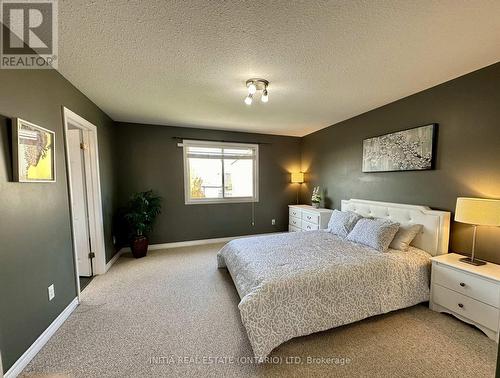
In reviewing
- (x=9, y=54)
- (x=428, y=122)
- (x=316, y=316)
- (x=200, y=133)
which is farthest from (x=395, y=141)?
(x=9, y=54)

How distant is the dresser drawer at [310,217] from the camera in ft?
12.6

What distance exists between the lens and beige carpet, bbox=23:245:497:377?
1.48 meters

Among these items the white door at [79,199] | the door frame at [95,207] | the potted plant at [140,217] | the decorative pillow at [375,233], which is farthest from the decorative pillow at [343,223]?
the white door at [79,199]

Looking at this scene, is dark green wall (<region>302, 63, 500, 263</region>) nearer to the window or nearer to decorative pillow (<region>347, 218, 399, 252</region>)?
decorative pillow (<region>347, 218, 399, 252</region>)

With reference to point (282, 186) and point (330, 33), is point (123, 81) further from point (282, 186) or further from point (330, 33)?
point (282, 186)

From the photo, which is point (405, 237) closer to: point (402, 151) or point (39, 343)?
point (402, 151)

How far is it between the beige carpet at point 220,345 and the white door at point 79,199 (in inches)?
31.0

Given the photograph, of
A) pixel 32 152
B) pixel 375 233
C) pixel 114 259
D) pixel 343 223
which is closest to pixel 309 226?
pixel 343 223

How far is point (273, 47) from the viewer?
1677mm

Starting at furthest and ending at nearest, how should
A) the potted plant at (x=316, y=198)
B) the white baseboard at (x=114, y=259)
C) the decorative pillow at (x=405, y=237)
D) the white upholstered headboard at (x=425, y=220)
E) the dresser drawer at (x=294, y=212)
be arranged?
the dresser drawer at (x=294, y=212)
the potted plant at (x=316, y=198)
the white baseboard at (x=114, y=259)
the decorative pillow at (x=405, y=237)
the white upholstered headboard at (x=425, y=220)

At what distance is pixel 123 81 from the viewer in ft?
7.36

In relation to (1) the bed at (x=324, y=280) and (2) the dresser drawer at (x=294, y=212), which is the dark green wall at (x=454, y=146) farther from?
(2) the dresser drawer at (x=294, y=212)

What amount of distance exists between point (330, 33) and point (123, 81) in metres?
2.10
